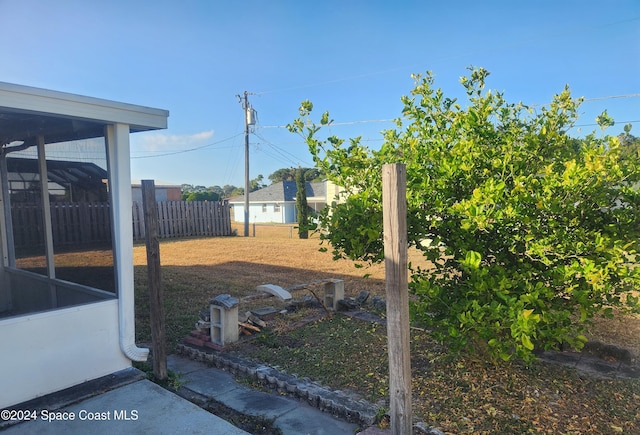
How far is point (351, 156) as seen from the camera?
333cm

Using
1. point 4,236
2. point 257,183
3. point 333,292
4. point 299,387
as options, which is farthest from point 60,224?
point 257,183

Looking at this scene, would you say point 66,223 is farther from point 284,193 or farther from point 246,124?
point 284,193

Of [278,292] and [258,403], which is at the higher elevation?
[278,292]

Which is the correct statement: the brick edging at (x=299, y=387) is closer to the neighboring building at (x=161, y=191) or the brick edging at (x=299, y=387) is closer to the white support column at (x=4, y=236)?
the white support column at (x=4, y=236)

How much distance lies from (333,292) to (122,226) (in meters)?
3.16

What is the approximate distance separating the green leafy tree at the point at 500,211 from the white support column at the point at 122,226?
1.66 meters

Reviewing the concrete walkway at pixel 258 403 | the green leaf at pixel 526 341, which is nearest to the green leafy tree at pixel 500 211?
the green leaf at pixel 526 341

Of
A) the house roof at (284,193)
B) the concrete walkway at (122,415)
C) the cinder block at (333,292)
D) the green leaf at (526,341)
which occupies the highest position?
the house roof at (284,193)

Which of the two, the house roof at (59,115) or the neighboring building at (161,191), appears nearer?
the house roof at (59,115)

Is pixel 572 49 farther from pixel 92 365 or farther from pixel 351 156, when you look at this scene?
pixel 92 365

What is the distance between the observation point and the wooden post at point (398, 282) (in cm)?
202

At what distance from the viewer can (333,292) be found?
5.68m

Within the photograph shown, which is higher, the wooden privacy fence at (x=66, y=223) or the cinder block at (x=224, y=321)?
the wooden privacy fence at (x=66, y=223)

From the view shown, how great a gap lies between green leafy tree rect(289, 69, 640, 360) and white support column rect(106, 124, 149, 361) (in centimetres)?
166
